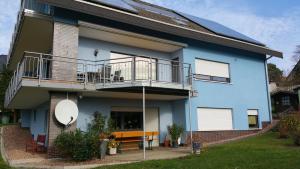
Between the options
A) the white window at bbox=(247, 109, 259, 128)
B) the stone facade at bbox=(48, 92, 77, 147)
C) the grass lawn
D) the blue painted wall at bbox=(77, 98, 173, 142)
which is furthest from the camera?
the white window at bbox=(247, 109, 259, 128)

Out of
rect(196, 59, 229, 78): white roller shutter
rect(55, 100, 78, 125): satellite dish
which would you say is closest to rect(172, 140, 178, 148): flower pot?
rect(196, 59, 229, 78): white roller shutter

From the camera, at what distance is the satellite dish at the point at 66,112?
35.5 ft

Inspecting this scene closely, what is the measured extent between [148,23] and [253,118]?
9.90 metres

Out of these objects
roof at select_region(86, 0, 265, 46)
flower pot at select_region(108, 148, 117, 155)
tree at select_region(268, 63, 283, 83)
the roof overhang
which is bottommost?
flower pot at select_region(108, 148, 117, 155)

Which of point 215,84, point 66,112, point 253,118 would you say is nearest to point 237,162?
point 66,112

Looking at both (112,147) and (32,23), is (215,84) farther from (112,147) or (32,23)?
(32,23)

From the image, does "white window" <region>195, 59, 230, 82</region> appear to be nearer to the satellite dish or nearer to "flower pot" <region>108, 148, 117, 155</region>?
"flower pot" <region>108, 148, 117, 155</region>

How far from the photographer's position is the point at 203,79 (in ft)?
53.2

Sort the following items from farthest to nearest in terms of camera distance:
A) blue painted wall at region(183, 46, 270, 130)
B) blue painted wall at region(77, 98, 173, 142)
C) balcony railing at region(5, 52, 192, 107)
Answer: blue painted wall at region(183, 46, 270, 130), blue painted wall at region(77, 98, 173, 142), balcony railing at region(5, 52, 192, 107)

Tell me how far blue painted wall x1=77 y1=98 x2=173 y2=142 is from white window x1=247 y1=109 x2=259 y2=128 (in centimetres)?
571

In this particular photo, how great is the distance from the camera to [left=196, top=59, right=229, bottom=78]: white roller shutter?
1630 cm

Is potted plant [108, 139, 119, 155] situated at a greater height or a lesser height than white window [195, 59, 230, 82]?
lesser

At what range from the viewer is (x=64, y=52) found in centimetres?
1157

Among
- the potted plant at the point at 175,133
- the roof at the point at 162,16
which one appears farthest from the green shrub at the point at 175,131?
the roof at the point at 162,16
